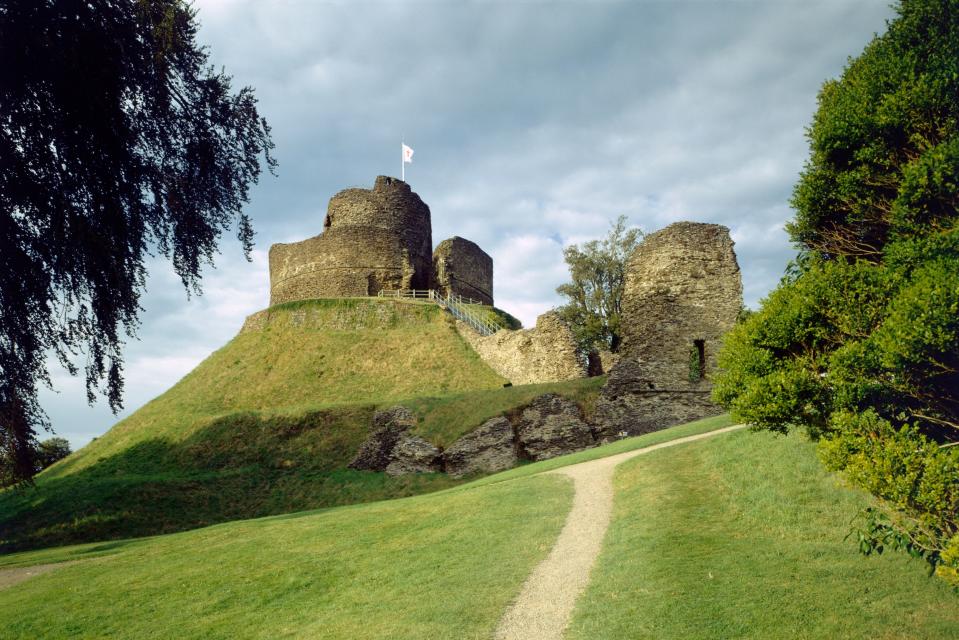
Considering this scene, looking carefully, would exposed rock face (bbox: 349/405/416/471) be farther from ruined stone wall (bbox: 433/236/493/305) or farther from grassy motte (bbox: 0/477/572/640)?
ruined stone wall (bbox: 433/236/493/305)

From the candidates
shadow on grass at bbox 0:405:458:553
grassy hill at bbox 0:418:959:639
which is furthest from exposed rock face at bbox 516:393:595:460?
grassy hill at bbox 0:418:959:639

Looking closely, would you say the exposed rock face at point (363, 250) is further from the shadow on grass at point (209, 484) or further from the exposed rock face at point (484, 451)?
the exposed rock face at point (484, 451)

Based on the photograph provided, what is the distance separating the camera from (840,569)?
27.3 feet

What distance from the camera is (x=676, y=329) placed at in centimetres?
2267

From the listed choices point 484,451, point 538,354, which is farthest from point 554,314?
point 484,451

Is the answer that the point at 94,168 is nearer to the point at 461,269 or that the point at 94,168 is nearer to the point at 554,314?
the point at 554,314

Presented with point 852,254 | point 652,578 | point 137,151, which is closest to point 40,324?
point 137,151

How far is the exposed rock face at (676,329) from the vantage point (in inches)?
891

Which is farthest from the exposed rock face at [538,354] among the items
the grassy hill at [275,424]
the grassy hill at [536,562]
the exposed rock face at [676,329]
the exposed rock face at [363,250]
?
the grassy hill at [536,562]

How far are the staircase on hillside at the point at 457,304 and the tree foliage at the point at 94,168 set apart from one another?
2861cm

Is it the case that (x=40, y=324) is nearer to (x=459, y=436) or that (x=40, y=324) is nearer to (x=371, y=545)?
(x=371, y=545)

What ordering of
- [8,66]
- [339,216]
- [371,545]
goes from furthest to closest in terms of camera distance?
1. [339,216]
2. [371,545]
3. [8,66]

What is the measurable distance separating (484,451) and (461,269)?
26.7 meters

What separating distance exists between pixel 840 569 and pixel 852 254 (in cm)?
446
